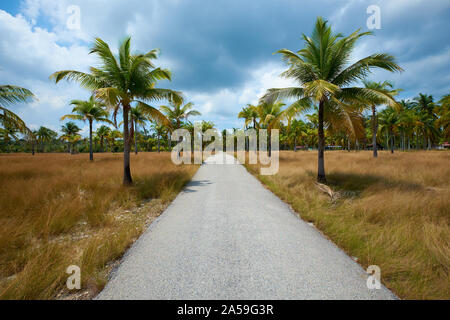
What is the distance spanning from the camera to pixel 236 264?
246cm

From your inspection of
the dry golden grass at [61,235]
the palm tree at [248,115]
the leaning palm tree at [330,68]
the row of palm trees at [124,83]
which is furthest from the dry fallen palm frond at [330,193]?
the palm tree at [248,115]

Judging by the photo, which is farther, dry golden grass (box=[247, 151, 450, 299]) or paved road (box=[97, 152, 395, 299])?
dry golden grass (box=[247, 151, 450, 299])

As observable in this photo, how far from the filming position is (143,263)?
2498 mm

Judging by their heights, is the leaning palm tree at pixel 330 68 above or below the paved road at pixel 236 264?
above

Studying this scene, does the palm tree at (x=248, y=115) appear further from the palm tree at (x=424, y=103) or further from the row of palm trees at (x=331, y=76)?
the palm tree at (x=424, y=103)

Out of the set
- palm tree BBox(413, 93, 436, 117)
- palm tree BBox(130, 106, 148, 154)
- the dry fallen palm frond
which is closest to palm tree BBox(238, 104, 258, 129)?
palm tree BBox(130, 106, 148, 154)

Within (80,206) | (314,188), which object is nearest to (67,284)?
(80,206)

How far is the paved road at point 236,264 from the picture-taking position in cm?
196

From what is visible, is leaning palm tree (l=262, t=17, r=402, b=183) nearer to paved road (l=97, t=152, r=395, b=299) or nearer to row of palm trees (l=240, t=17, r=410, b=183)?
row of palm trees (l=240, t=17, r=410, b=183)

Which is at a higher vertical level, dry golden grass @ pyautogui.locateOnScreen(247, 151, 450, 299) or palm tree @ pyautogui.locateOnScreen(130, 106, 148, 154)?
palm tree @ pyautogui.locateOnScreen(130, 106, 148, 154)

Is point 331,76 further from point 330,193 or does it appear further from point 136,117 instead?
point 136,117

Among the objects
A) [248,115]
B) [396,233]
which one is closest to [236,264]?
[396,233]

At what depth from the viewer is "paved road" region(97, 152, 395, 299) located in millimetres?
1958
